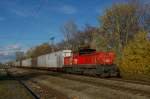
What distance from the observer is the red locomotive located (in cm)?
2889

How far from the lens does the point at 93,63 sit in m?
30.3

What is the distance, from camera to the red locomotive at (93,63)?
2889cm

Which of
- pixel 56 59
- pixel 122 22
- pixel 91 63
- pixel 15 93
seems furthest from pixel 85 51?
pixel 122 22

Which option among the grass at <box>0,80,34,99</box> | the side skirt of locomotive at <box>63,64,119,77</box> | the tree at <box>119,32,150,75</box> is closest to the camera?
the grass at <box>0,80,34,99</box>

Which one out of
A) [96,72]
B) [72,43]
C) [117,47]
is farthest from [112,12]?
[72,43]

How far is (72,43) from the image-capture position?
97812 mm

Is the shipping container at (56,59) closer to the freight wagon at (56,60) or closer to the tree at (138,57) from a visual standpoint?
the freight wagon at (56,60)

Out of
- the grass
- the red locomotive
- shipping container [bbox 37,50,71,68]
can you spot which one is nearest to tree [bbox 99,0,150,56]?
shipping container [bbox 37,50,71,68]

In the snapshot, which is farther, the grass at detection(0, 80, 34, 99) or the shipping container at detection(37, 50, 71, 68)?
the shipping container at detection(37, 50, 71, 68)

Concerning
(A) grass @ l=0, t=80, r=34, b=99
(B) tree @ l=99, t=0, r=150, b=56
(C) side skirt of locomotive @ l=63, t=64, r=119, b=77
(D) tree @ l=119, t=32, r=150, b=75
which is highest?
(B) tree @ l=99, t=0, r=150, b=56

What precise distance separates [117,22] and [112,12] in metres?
3.13

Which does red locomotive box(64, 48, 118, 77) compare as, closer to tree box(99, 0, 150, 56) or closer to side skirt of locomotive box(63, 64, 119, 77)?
side skirt of locomotive box(63, 64, 119, 77)

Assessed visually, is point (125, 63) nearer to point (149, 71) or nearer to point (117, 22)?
point (149, 71)

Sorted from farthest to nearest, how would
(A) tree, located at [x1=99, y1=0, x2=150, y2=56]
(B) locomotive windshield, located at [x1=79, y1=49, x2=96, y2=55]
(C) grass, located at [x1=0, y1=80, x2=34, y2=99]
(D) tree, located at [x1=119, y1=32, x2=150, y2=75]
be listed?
1. (A) tree, located at [x1=99, y1=0, x2=150, y2=56]
2. (D) tree, located at [x1=119, y1=32, x2=150, y2=75]
3. (B) locomotive windshield, located at [x1=79, y1=49, x2=96, y2=55]
4. (C) grass, located at [x1=0, y1=80, x2=34, y2=99]
